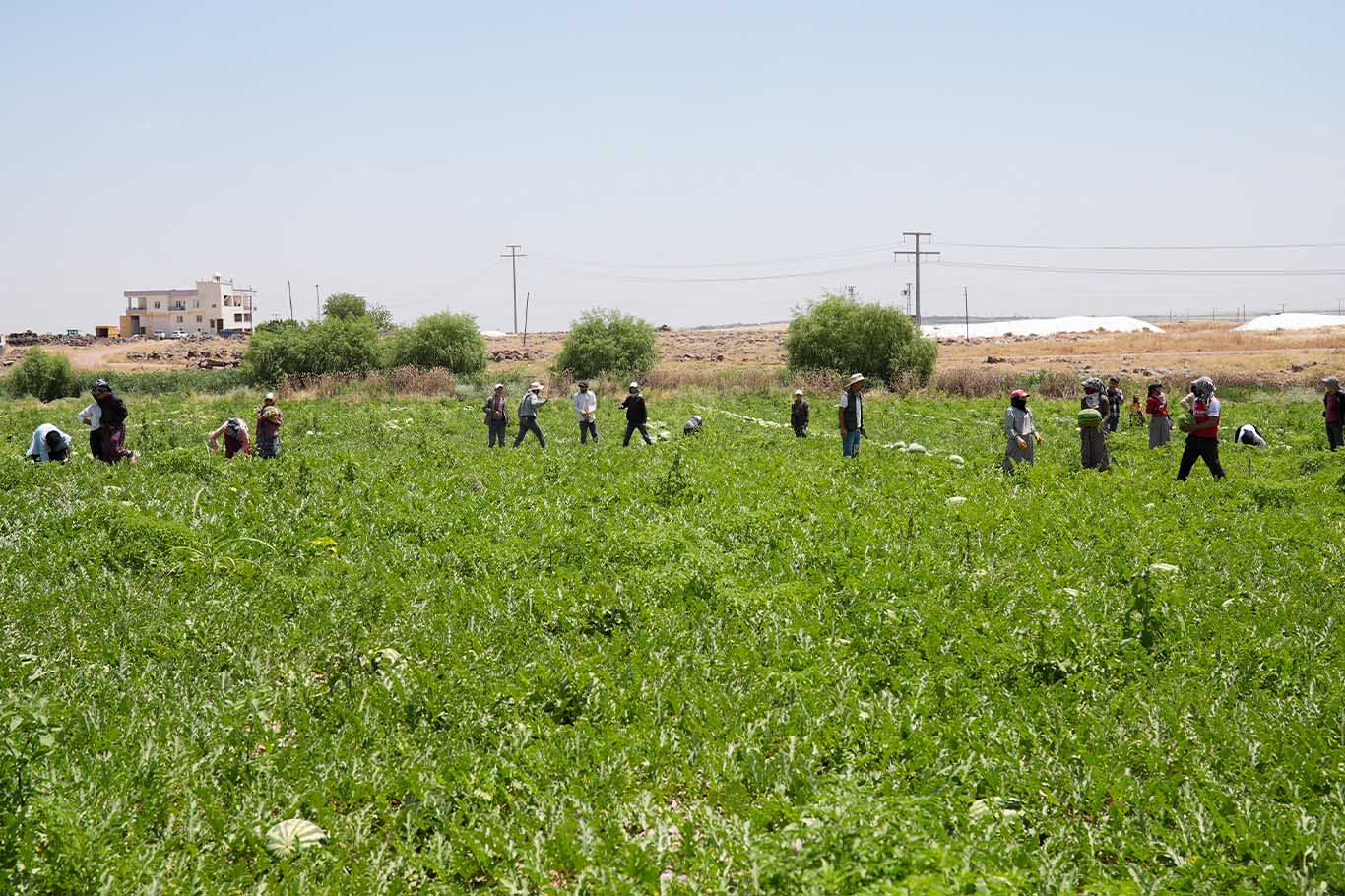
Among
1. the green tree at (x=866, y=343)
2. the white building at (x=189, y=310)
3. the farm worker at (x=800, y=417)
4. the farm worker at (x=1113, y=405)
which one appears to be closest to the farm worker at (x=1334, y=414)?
the farm worker at (x=1113, y=405)

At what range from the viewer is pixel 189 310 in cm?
14812

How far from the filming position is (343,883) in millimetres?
4551

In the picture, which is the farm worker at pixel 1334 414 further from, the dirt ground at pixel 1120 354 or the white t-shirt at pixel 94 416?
the dirt ground at pixel 1120 354

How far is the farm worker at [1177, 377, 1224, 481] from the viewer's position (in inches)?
578

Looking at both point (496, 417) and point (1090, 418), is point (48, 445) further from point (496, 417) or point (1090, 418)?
point (1090, 418)

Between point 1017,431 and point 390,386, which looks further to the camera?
point 390,386

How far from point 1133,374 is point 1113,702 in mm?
49070

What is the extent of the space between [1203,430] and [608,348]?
36.0m

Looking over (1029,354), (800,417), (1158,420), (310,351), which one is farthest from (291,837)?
(1029,354)

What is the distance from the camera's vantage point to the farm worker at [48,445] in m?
14.9

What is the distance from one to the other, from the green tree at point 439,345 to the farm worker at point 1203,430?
1590 inches

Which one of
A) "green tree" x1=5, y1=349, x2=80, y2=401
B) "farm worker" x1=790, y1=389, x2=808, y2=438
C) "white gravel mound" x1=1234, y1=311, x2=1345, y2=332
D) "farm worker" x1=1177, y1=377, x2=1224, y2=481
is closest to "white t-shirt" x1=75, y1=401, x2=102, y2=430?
"farm worker" x1=790, y1=389, x2=808, y2=438

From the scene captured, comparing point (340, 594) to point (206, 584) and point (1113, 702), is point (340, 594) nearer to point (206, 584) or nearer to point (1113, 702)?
point (206, 584)

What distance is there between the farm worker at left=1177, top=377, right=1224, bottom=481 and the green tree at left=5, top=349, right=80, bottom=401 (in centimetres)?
5093
